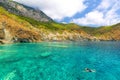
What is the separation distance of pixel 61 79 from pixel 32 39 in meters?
128

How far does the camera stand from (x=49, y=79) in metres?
33.5

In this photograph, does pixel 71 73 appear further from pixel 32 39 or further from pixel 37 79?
pixel 32 39

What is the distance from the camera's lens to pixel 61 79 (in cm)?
3375

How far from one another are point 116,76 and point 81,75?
7502mm

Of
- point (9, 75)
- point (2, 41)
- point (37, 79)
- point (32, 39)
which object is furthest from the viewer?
point (32, 39)

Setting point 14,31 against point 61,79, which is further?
point 14,31

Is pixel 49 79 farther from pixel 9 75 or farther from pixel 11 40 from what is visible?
pixel 11 40

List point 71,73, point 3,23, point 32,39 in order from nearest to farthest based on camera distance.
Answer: point 71,73 < point 3,23 < point 32,39

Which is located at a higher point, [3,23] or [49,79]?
[3,23]

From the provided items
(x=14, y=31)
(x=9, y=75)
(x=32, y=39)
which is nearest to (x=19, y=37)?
(x=14, y=31)

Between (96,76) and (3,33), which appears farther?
(3,33)

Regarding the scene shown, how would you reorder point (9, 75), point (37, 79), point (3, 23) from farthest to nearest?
point (3, 23) → point (9, 75) → point (37, 79)

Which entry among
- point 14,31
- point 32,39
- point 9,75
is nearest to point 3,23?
point 14,31

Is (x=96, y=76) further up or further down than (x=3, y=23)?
further down
